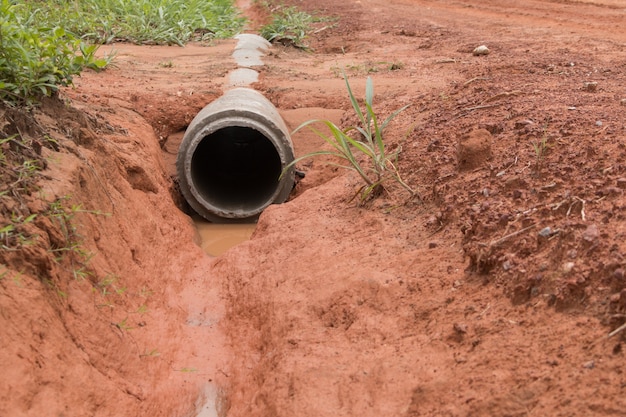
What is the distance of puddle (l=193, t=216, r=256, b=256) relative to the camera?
5223 mm

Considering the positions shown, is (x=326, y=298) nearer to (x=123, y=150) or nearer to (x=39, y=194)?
(x=39, y=194)

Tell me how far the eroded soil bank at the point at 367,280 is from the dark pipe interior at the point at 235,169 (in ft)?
1.46

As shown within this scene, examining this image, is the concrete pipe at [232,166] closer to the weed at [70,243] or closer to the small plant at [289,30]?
the weed at [70,243]

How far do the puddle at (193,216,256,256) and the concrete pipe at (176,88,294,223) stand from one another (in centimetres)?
7

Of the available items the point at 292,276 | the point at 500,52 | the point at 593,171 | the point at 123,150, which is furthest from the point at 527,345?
the point at 500,52

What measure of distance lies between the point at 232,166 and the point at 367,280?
3888 mm

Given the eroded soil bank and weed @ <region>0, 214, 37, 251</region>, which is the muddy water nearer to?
the eroded soil bank

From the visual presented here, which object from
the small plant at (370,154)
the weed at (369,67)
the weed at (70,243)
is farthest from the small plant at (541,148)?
the weed at (369,67)

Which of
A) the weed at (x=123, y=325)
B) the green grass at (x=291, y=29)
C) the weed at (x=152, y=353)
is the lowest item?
the green grass at (x=291, y=29)

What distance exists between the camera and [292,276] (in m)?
3.71

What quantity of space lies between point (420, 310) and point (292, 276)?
97cm

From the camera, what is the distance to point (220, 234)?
551cm

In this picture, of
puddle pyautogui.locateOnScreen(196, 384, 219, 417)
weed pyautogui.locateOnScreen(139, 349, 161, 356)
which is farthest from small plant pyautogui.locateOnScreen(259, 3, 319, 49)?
puddle pyautogui.locateOnScreen(196, 384, 219, 417)

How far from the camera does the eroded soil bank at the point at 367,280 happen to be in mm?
2379
